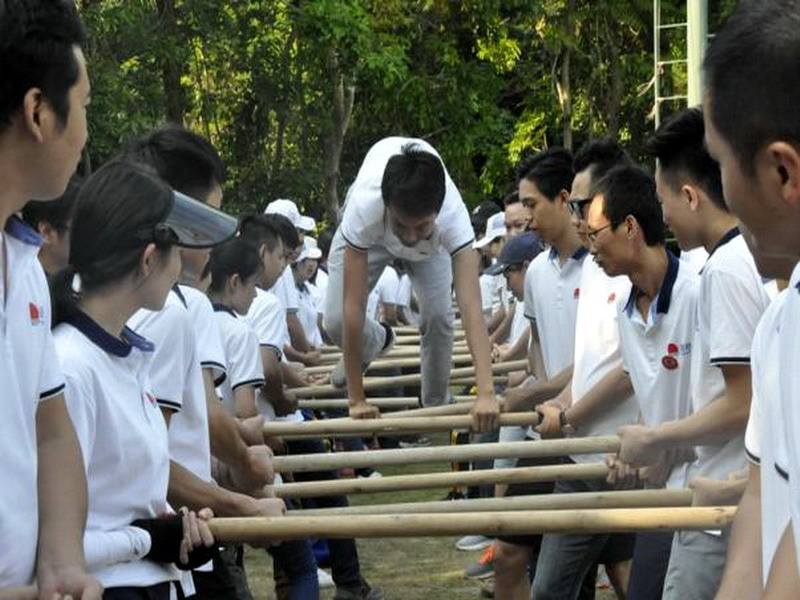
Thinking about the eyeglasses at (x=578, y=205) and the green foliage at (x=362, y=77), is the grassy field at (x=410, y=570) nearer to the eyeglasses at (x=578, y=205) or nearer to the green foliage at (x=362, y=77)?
the eyeglasses at (x=578, y=205)

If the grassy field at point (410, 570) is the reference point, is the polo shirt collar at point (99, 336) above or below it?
above

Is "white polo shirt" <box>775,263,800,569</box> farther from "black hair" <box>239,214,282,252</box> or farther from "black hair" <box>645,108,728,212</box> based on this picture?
"black hair" <box>239,214,282,252</box>

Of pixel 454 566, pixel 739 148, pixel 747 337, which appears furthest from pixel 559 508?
pixel 454 566

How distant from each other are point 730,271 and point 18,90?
2378 millimetres

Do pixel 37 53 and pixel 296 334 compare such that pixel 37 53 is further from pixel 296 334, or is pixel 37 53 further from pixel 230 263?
pixel 296 334

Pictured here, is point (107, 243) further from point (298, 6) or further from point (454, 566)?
point (298, 6)

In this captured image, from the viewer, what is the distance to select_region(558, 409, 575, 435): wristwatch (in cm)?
701

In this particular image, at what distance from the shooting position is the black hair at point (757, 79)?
222cm

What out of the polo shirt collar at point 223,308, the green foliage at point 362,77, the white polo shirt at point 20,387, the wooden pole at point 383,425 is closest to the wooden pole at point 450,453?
the wooden pole at point 383,425

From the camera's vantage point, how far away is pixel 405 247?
27.4 ft

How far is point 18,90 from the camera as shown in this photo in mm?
3203

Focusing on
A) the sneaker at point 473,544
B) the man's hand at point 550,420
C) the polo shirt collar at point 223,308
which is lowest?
the sneaker at point 473,544

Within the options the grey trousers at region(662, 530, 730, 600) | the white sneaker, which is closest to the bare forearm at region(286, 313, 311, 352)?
the white sneaker

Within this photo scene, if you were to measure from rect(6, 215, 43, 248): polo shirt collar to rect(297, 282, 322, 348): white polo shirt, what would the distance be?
10251 millimetres
